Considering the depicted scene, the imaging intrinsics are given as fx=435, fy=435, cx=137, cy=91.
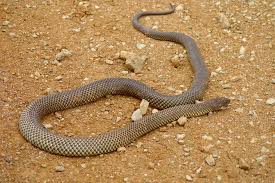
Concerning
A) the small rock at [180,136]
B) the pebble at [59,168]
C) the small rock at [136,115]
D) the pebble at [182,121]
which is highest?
the pebble at [182,121]

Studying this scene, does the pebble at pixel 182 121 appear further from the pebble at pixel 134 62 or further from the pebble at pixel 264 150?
the pebble at pixel 134 62

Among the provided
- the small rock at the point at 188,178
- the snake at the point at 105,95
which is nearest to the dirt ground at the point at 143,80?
the small rock at the point at 188,178

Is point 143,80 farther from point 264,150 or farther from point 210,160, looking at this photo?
point 264,150

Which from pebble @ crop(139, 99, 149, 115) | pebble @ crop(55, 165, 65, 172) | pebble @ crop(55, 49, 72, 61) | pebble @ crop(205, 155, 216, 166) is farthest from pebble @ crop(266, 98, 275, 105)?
pebble @ crop(55, 49, 72, 61)

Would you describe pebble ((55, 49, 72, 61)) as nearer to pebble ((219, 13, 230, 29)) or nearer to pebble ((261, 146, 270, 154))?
pebble ((219, 13, 230, 29))

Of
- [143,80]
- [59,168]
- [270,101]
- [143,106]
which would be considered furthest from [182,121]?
[59,168]

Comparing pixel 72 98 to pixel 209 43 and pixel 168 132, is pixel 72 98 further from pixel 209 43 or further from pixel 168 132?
pixel 209 43
